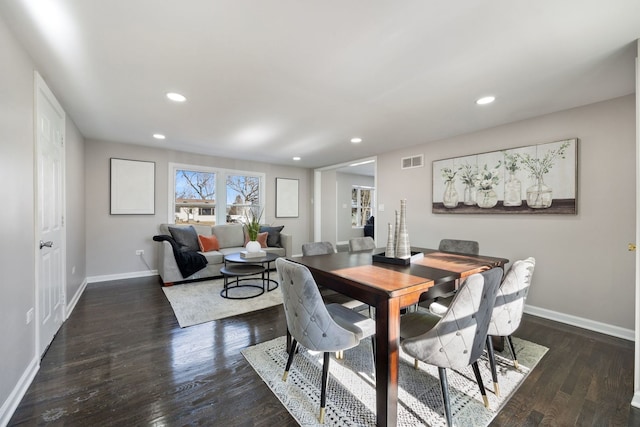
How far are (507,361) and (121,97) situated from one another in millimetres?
4231

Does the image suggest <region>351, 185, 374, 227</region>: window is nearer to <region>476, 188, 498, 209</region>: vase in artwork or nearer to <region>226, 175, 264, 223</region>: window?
<region>226, 175, 264, 223</region>: window

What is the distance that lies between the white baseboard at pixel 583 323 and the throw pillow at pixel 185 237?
4955mm

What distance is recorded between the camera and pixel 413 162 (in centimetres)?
434

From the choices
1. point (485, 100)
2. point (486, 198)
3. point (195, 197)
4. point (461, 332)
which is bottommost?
point (461, 332)

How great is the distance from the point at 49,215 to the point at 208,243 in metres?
2.41

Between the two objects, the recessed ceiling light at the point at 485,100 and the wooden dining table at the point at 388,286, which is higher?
the recessed ceiling light at the point at 485,100

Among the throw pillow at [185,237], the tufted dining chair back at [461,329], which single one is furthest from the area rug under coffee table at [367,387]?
the throw pillow at [185,237]

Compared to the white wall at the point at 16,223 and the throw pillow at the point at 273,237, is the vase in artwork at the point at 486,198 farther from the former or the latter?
the white wall at the point at 16,223

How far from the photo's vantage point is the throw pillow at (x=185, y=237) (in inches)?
172

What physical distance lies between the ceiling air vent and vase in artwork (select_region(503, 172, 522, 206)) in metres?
1.29

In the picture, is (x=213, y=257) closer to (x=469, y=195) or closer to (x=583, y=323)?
(x=469, y=195)

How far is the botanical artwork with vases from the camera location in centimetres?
279

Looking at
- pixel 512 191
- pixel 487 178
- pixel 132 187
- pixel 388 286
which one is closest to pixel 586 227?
pixel 512 191

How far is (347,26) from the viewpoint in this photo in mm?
1547
